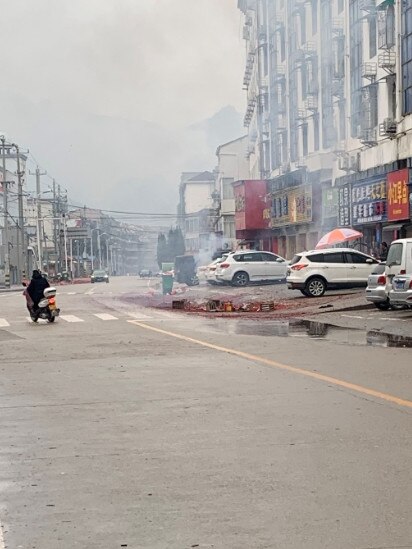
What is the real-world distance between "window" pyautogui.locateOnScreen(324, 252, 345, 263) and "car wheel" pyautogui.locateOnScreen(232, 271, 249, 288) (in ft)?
32.4

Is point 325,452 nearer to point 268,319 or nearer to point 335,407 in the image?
point 335,407

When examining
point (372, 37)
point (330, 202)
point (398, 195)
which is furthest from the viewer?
point (330, 202)

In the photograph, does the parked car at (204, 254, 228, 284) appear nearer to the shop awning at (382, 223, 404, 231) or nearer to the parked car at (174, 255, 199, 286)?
the parked car at (174, 255, 199, 286)

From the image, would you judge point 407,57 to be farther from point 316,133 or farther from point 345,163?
→ point 316,133

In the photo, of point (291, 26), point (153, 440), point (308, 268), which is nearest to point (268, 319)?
point (308, 268)

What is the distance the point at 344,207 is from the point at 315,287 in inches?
544

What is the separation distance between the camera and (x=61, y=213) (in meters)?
102

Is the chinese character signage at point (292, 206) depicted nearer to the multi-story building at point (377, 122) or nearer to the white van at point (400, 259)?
the multi-story building at point (377, 122)

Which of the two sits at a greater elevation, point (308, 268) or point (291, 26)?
point (291, 26)

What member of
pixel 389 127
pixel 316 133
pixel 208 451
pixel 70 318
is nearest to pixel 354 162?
pixel 389 127

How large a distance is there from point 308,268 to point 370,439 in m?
22.6

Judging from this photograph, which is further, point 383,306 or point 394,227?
point 394,227

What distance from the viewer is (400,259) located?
2034cm

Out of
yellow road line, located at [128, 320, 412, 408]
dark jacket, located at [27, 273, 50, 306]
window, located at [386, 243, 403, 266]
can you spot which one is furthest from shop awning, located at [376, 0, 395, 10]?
yellow road line, located at [128, 320, 412, 408]
